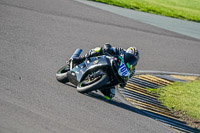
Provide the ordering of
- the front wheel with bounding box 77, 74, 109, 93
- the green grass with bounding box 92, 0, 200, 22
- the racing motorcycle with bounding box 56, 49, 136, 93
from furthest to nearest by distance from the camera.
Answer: the green grass with bounding box 92, 0, 200, 22 < the racing motorcycle with bounding box 56, 49, 136, 93 < the front wheel with bounding box 77, 74, 109, 93

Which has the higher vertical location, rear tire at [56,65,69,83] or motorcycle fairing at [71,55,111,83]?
motorcycle fairing at [71,55,111,83]

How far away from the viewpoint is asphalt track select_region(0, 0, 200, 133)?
717 cm

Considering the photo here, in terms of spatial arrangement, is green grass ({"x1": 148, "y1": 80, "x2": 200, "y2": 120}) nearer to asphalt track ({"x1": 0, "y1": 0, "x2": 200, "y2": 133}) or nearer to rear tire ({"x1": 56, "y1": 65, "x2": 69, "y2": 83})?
asphalt track ({"x1": 0, "y1": 0, "x2": 200, "y2": 133})

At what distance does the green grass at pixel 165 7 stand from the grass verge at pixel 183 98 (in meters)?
7.88

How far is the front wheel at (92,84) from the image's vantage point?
8.25m

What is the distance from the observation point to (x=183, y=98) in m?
10.8

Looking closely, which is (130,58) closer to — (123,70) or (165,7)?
(123,70)

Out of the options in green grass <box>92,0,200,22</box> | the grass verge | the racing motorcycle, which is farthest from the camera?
green grass <box>92,0,200,22</box>

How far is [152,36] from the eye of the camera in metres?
16.0

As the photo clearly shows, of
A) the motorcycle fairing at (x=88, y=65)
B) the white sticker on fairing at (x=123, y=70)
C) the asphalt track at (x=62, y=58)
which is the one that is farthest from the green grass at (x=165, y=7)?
the white sticker on fairing at (x=123, y=70)

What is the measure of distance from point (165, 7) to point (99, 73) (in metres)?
13.5

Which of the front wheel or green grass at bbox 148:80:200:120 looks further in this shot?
green grass at bbox 148:80:200:120

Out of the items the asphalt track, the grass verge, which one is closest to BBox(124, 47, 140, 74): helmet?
the asphalt track

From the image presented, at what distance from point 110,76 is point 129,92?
173 cm
